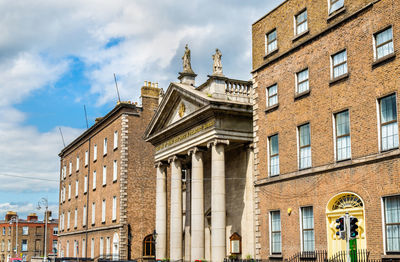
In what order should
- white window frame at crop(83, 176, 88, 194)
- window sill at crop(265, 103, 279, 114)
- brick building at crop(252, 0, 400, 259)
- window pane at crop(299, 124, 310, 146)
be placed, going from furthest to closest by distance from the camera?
1. white window frame at crop(83, 176, 88, 194)
2. window sill at crop(265, 103, 279, 114)
3. window pane at crop(299, 124, 310, 146)
4. brick building at crop(252, 0, 400, 259)

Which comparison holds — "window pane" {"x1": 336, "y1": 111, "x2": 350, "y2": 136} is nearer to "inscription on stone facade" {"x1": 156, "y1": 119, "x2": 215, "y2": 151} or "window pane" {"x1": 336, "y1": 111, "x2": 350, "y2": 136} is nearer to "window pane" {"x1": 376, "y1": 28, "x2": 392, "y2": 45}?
"window pane" {"x1": 376, "y1": 28, "x2": 392, "y2": 45}

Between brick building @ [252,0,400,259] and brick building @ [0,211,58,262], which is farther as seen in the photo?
brick building @ [0,211,58,262]

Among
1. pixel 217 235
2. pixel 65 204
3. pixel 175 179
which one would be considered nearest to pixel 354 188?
pixel 217 235

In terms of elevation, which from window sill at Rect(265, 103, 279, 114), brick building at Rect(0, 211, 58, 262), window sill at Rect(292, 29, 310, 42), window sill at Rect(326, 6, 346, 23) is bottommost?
brick building at Rect(0, 211, 58, 262)

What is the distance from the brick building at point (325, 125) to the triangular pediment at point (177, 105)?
5.27 metres

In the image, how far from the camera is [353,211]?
2456 centimetres

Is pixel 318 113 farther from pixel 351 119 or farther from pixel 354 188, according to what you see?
pixel 354 188

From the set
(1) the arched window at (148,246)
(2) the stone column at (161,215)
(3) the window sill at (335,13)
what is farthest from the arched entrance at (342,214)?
(1) the arched window at (148,246)

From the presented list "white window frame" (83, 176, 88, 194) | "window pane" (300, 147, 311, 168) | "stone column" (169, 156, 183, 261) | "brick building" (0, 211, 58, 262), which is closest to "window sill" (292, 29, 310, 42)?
"window pane" (300, 147, 311, 168)

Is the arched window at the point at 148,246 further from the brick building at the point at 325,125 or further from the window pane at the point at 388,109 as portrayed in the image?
→ the window pane at the point at 388,109

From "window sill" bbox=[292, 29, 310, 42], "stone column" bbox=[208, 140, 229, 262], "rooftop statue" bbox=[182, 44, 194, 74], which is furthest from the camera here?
"rooftop statue" bbox=[182, 44, 194, 74]

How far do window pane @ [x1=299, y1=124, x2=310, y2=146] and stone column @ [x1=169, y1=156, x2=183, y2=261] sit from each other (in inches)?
530

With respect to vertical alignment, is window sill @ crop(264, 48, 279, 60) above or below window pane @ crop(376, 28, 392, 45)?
above

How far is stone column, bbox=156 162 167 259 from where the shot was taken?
41.8 m
